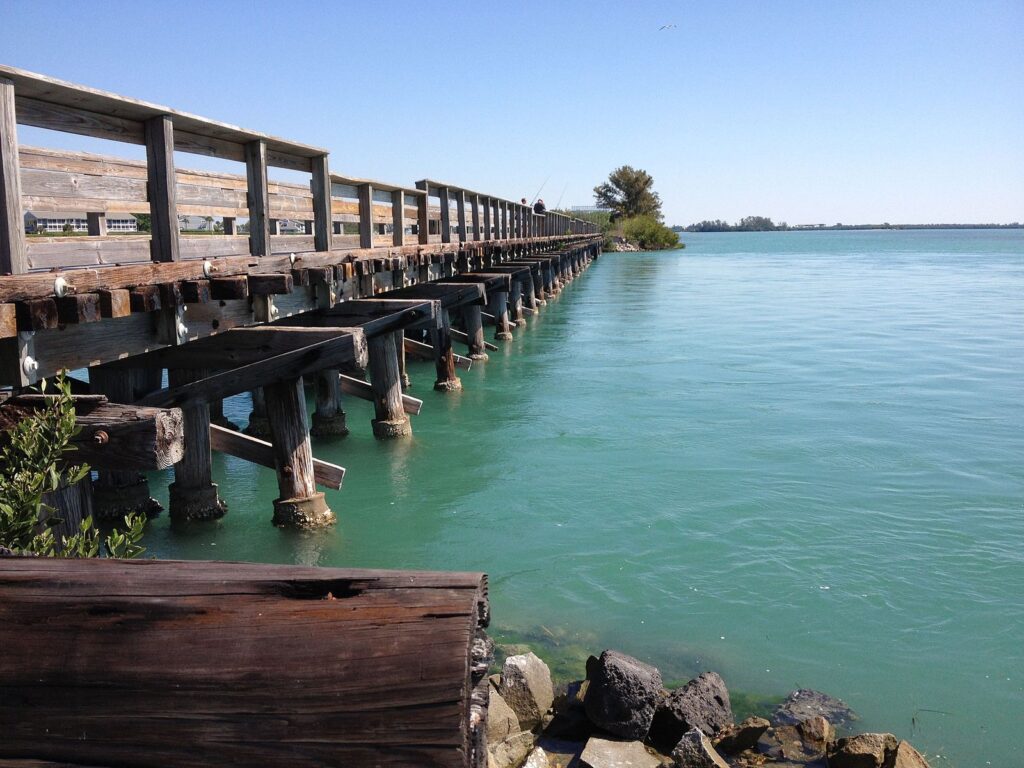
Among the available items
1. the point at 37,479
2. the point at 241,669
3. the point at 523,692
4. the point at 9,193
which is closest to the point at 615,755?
the point at 523,692

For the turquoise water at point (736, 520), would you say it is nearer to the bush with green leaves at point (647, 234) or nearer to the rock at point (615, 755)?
the rock at point (615, 755)

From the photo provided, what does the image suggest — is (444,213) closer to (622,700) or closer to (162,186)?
(162,186)

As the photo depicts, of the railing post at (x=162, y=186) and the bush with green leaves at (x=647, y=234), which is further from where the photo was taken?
the bush with green leaves at (x=647, y=234)

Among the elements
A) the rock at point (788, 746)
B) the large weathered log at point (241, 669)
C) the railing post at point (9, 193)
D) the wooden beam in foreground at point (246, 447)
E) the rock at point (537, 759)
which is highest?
the railing post at point (9, 193)

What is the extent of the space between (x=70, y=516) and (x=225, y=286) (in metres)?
2.21

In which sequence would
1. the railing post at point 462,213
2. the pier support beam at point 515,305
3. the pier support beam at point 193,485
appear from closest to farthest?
the pier support beam at point 193,485 → the railing post at point 462,213 → the pier support beam at point 515,305

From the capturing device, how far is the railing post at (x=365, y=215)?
9891mm

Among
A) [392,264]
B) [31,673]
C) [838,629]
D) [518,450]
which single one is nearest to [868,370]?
[518,450]

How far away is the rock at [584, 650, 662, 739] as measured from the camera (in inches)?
182

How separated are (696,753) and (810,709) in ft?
3.76

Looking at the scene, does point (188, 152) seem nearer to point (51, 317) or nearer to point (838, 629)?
point (51, 317)

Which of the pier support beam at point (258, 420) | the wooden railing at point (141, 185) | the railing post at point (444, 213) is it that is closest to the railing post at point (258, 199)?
the wooden railing at point (141, 185)

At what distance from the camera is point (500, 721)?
4566 mm

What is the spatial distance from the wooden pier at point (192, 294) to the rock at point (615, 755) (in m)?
2.36
